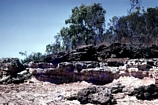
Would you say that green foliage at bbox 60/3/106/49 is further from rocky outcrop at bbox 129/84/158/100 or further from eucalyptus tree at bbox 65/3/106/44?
rocky outcrop at bbox 129/84/158/100

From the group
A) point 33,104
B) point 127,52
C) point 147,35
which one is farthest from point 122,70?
point 147,35

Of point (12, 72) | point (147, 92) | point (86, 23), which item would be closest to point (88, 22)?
point (86, 23)

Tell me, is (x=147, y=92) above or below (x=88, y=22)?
below

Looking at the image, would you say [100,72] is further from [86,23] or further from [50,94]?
[86,23]

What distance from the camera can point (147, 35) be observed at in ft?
109

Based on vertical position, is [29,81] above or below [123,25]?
below

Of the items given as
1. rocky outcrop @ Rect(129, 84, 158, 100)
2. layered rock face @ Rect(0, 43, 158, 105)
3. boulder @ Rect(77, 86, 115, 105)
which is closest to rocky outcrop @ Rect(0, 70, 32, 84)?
layered rock face @ Rect(0, 43, 158, 105)

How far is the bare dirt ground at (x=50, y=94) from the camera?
1125cm

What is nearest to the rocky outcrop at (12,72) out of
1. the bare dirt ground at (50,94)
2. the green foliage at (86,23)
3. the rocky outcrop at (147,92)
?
the bare dirt ground at (50,94)

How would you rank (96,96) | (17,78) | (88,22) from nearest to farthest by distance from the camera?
(96,96) → (17,78) → (88,22)

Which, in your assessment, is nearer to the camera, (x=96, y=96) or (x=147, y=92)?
(x=96, y=96)

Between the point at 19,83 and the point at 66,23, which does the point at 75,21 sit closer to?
the point at 66,23

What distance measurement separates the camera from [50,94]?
46.7 feet

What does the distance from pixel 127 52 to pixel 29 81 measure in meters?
10.3
